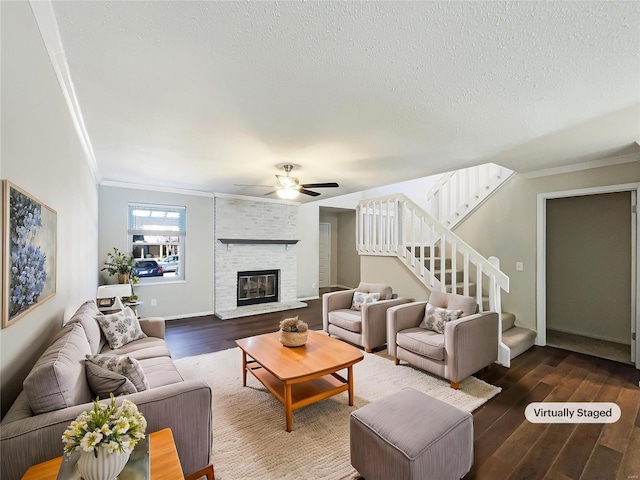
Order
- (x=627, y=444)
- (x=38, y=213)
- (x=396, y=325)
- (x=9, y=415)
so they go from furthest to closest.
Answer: (x=396, y=325) → (x=627, y=444) → (x=38, y=213) → (x=9, y=415)

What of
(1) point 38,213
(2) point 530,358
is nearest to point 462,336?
(2) point 530,358

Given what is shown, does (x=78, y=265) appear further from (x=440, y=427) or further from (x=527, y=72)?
(x=527, y=72)

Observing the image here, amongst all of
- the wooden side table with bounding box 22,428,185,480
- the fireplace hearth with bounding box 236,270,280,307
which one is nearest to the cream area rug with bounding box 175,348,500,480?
the wooden side table with bounding box 22,428,185,480

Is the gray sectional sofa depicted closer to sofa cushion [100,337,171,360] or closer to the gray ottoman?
sofa cushion [100,337,171,360]

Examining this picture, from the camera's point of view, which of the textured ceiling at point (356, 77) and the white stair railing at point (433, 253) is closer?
the textured ceiling at point (356, 77)

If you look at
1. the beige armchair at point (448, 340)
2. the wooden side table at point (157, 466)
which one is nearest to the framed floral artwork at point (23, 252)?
the wooden side table at point (157, 466)

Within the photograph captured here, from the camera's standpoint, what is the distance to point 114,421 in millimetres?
1003

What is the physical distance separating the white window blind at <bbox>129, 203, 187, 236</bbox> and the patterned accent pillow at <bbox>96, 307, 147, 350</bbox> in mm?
2723

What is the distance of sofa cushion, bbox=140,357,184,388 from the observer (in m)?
1.97

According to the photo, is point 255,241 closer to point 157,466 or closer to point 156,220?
point 156,220

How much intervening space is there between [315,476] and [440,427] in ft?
2.65

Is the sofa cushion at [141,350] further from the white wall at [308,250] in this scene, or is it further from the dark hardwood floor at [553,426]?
the white wall at [308,250]

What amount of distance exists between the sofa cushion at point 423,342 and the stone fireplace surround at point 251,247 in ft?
11.1

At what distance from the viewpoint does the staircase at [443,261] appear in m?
3.49
